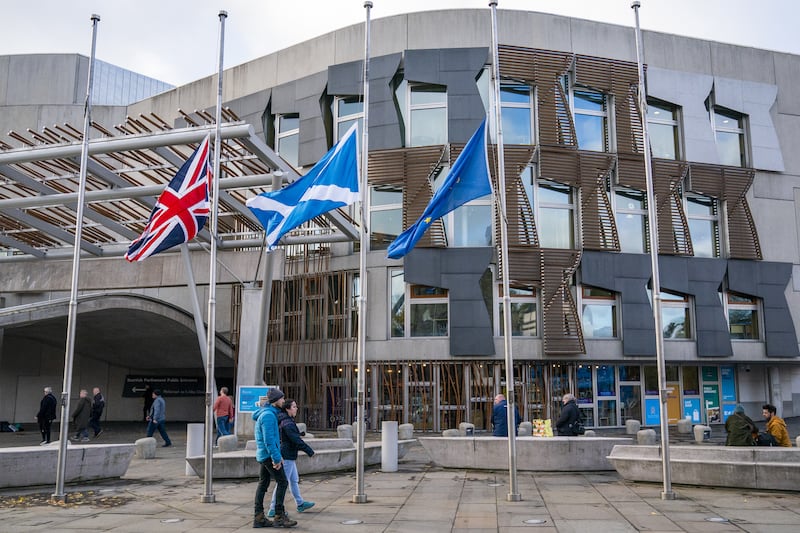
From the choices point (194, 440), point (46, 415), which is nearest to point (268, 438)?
point (194, 440)

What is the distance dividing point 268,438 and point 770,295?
2657cm

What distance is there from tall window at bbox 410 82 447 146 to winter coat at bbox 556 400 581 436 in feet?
45.8

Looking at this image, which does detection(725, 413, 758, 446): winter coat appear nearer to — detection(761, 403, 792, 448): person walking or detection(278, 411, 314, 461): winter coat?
detection(761, 403, 792, 448): person walking

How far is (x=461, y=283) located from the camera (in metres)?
27.3

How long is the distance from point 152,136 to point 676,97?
20660 millimetres

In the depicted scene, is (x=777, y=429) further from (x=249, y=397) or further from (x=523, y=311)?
(x=523, y=311)

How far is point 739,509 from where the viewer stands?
36.3 ft

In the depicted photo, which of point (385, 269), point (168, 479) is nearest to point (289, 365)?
point (385, 269)

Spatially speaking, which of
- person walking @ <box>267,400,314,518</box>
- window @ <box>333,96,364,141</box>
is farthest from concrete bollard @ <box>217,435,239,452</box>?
window @ <box>333,96,364,141</box>

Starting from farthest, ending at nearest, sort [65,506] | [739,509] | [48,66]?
[48,66] → [65,506] → [739,509]

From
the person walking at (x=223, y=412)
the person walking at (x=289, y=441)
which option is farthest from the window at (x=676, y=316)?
the person walking at (x=289, y=441)

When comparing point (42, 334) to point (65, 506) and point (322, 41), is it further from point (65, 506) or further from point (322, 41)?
point (65, 506)

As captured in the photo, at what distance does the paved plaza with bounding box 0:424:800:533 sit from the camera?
1005 centimetres

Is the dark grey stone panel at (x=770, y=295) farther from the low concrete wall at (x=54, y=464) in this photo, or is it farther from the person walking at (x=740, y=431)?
the low concrete wall at (x=54, y=464)
